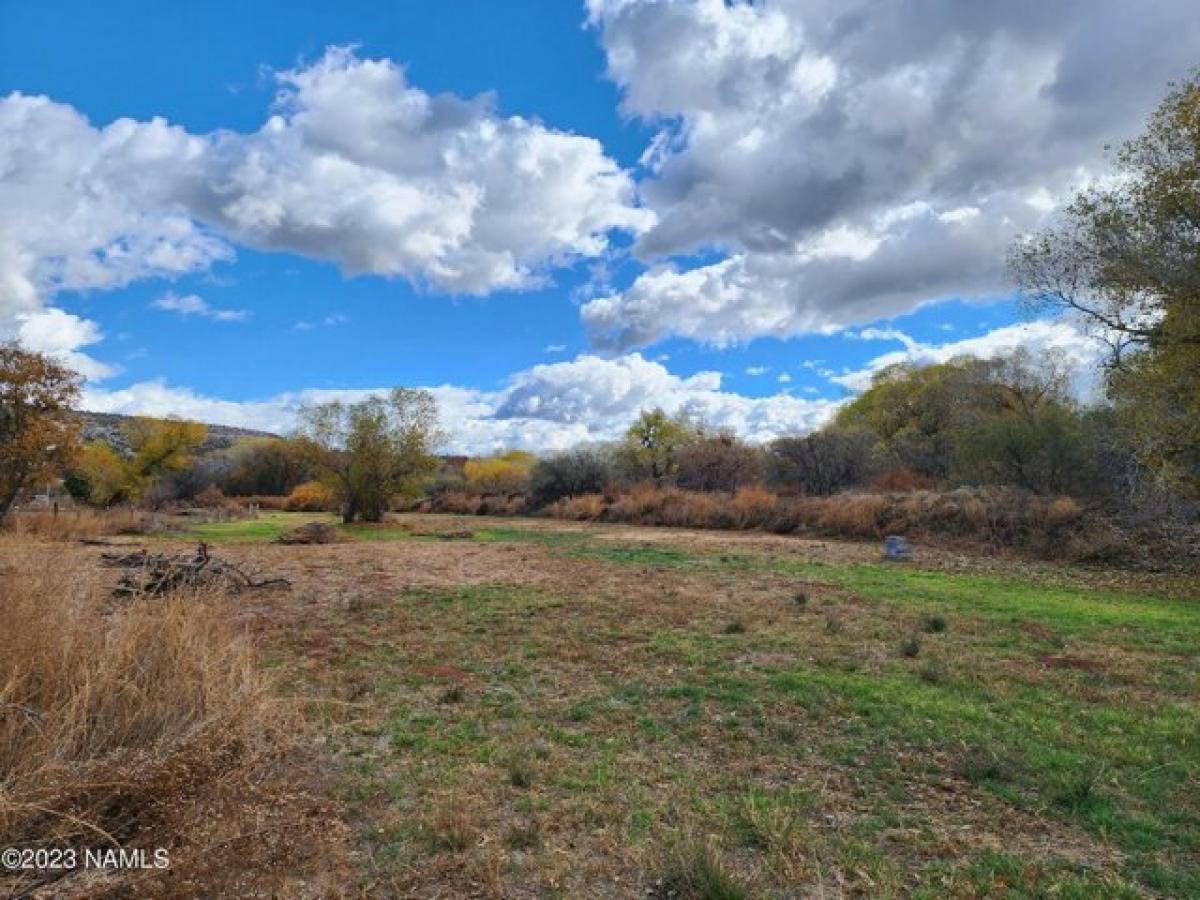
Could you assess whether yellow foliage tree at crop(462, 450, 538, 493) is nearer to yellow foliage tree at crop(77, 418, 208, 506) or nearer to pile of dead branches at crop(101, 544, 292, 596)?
yellow foliage tree at crop(77, 418, 208, 506)

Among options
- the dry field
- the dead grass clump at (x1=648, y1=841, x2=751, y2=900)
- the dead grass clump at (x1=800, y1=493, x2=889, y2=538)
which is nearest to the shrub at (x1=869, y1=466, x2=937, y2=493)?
the dead grass clump at (x1=800, y1=493, x2=889, y2=538)

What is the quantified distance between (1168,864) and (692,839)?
250 centimetres

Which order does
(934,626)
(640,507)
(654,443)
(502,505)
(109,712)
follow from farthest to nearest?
(654,443) → (502,505) → (640,507) → (934,626) → (109,712)

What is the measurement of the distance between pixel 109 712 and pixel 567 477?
39.8m

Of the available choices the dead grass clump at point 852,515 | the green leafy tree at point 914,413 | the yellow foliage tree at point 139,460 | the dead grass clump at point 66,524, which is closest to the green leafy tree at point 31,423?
the dead grass clump at point 66,524

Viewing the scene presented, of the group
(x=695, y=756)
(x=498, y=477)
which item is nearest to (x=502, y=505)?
(x=498, y=477)

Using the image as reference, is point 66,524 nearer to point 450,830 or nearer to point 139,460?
point 139,460

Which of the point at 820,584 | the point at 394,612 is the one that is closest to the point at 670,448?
the point at 820,584

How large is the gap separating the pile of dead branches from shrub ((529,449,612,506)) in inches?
1219

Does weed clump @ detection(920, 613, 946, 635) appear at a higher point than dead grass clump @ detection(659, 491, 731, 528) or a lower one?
lower

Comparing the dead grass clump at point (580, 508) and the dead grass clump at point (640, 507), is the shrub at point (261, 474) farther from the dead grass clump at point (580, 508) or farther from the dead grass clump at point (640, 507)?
the dead grass clump at point (640, 507)

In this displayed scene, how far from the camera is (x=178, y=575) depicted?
10.3 m

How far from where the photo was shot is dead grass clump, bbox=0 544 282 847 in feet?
11.5

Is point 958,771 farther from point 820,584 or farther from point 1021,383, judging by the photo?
point 1021,383
